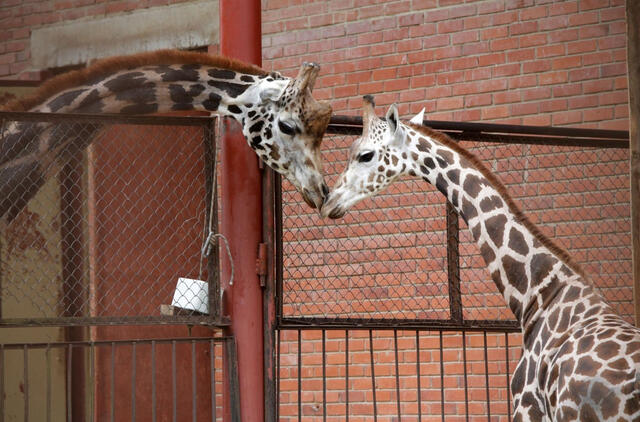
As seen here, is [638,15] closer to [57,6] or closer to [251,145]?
[251,145]

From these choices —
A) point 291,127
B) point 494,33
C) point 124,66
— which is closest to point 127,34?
point 494,33

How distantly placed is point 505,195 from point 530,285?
50cm

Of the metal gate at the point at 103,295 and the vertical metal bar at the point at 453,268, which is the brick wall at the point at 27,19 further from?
the vertical metal bar at the point at 453,268

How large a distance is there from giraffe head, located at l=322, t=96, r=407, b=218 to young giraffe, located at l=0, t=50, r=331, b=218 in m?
0.11

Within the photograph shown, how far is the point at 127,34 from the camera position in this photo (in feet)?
27.9

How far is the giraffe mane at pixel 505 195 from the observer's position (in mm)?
4675

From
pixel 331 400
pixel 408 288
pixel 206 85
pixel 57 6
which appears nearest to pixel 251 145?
pixel 206 85

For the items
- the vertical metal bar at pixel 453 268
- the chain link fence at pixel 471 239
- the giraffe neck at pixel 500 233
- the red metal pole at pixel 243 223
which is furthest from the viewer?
the chain link fence at pixel 471 239

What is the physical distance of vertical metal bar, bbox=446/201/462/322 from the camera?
17.5ft

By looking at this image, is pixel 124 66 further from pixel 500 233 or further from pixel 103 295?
pixel 103 295

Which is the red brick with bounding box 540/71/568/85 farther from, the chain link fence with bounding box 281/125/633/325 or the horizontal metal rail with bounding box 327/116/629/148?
the horizontal metal rail with bounding box 327/116/629/148

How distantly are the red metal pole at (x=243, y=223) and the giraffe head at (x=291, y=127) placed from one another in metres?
0.17

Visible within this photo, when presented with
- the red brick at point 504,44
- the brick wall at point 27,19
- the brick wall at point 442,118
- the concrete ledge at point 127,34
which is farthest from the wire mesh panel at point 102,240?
the red brick at point 504,44

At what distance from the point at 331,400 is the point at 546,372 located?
11.5ft
